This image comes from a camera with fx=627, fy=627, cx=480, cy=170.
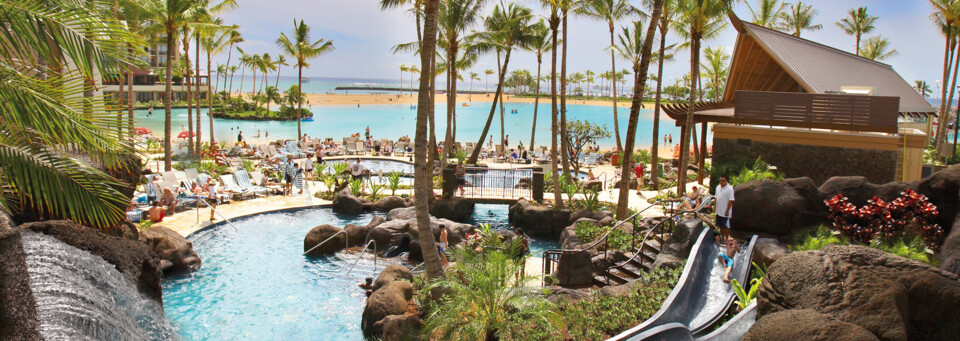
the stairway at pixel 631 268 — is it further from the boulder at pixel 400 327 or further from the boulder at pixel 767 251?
the boulder at pixel 400 327

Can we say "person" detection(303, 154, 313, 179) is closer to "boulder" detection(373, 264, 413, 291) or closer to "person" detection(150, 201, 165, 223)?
"person" detection(150, 201, 165, 223)

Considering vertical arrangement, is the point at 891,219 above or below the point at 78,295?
above

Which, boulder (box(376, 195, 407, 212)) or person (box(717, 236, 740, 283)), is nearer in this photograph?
person (box(717, 236, 740, 283))

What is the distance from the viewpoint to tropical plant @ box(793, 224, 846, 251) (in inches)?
450

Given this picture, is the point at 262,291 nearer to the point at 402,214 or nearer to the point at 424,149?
the point at 424,149

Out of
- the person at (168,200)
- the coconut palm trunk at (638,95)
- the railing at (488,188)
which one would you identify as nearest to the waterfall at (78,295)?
the person at (168,200)

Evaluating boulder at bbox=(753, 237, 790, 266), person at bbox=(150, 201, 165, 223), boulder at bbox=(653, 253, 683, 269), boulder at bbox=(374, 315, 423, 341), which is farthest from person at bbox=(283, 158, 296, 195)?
boulder at bbox=(753, 237, 790, 266)

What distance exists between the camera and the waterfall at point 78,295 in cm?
784

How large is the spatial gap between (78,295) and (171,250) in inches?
269

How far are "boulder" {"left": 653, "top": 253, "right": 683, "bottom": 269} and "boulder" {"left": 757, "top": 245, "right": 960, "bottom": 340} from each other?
4008 mm

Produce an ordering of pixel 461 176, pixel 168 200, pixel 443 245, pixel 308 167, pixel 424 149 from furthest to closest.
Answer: pixel 308 167 → pixel 461 176 → pixel 168 200 → pixel 443 245 → pixel 424 149

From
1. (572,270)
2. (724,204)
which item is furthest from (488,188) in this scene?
(724,204)

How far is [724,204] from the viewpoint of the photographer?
1276 centimetres

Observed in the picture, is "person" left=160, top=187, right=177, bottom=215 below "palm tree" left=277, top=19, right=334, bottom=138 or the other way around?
below
